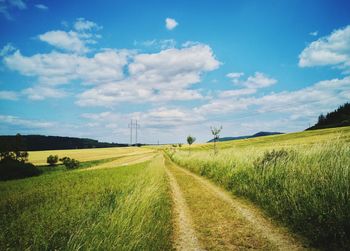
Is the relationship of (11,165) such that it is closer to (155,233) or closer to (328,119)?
(155,233)

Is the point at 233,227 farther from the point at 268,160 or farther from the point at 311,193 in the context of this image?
the point at 268,160

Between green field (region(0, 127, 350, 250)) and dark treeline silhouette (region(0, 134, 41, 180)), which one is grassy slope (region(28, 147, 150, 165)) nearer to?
dark treeline silhouette (region(0, 134, 41, 180))

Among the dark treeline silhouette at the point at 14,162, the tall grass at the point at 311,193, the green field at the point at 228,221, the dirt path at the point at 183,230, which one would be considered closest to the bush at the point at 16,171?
the dark treeline silhouette at the point at 14,162

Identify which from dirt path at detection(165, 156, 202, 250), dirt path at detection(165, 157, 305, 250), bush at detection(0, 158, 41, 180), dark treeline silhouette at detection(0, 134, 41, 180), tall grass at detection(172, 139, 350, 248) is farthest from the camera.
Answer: dark treeline silhouette at detection(0, 134, 41, 180)

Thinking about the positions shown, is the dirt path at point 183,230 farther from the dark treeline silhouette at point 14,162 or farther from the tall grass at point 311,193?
the dark treeline silhouette at point 14,162

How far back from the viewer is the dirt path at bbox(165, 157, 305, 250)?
17.8ft

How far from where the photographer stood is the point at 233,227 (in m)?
6.69

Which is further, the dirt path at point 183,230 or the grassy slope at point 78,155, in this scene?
the grassy slope at point 78,155

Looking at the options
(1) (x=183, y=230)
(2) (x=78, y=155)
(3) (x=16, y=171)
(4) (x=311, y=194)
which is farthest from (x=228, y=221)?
(2) (x=78, y=155)

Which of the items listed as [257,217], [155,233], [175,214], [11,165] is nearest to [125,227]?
[155,233]

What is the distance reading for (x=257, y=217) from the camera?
738 centimetres

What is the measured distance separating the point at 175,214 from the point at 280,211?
359cm

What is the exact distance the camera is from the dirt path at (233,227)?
5.43 metres

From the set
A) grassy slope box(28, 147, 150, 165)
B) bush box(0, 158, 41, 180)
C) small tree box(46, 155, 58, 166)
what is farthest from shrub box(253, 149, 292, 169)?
grassy slope box(28, 147, 150, 165)
